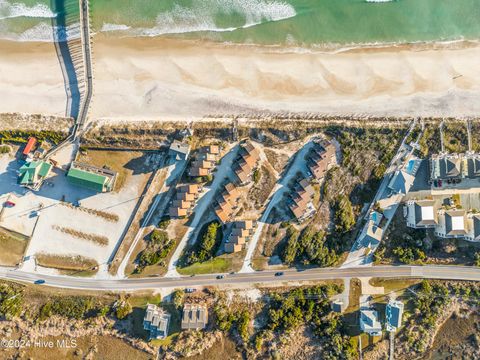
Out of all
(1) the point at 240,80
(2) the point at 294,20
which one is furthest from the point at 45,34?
(2) the point at 294,20

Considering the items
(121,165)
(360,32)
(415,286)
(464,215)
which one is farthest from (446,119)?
(121,165)

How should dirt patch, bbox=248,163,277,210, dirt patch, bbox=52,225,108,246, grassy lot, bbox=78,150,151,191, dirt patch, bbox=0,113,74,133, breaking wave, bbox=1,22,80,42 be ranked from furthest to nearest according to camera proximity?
dirt patch, bbox=52,225,108,246 → breaking wave, bbox=1,22,80,42 → dirt patch, bbox=248,163,277,210 → grassy lot, bbox=78,150,151,191 → dirt patch, bbox=0,113,74,133

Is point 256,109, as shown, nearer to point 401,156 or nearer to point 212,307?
point 401,156

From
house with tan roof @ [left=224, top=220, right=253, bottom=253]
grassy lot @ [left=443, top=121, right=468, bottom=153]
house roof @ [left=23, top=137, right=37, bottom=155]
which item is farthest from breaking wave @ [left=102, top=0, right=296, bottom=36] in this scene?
house with tan roof @ [left=224, top=220, right=253, bottom=253]

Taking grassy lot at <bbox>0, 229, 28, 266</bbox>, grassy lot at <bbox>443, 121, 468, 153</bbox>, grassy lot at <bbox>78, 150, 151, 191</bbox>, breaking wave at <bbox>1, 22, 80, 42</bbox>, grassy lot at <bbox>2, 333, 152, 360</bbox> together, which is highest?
breaking wave at <bbox>1, 22, 80, 42</bbox>

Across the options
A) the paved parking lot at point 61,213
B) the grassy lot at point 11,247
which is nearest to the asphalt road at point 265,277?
the grassy lot at point 11,247

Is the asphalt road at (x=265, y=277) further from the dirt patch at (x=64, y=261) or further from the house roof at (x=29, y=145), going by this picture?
the house roof at (x=29, y=145)

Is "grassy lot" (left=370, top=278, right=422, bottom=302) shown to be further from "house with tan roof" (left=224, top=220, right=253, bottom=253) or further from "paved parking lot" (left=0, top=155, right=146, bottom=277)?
"paved parking lot" (left=0, top=155, right=146, bottom=277)
